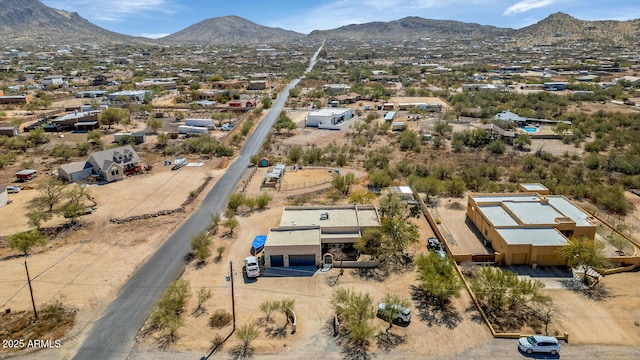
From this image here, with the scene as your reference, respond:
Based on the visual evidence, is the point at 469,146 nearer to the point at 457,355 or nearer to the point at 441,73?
the point at 457,355

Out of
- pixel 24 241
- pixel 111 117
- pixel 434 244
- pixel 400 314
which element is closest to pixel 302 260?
pixel 400 314

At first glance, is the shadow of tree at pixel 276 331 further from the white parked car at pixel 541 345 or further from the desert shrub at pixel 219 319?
the white parked car at pixel 541 345

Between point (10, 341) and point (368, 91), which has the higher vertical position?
point (368, 91)

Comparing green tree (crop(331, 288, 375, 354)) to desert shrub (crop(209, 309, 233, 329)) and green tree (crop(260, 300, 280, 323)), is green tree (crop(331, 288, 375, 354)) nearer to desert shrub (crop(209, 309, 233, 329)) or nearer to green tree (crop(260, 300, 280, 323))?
green tree (crop(260, 300, 280, 323))

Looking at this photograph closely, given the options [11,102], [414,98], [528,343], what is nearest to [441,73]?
[414,98]

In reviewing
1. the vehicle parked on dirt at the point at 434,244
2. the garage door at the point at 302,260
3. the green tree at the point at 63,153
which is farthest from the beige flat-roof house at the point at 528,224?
the green tree at the point at 63,153

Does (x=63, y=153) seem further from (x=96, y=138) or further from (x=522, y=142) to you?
(x=522, y=142)
